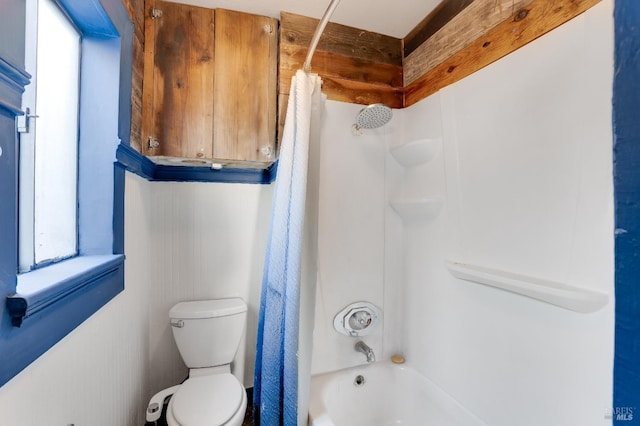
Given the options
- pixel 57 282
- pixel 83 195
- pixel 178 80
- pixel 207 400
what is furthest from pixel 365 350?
pixel 178 80

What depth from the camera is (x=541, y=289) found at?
949mm

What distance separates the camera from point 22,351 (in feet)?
1.88

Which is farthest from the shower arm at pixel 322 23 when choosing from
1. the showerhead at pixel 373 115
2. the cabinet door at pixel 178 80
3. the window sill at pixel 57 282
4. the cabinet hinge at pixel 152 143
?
the window sill at pixel 57 282

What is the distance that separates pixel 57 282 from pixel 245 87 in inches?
48.4

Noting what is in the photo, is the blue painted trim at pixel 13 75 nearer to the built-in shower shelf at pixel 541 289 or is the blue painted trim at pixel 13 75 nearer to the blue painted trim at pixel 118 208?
the blue painted trim at pixel 118 208

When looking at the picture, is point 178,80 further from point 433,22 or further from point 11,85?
point 433,22

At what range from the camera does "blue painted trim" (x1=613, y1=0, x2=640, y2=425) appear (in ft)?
1.82

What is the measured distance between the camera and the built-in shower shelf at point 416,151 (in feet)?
4.85

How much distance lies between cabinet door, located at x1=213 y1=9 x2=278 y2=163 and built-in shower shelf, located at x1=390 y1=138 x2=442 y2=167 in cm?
77

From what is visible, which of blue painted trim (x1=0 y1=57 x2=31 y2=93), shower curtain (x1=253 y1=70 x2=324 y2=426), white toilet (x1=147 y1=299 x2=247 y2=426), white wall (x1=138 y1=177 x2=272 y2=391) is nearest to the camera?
blue painted trim (x1=0 y1=57 x2=31 y2=93)

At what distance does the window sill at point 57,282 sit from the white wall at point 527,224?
1510 millimetres

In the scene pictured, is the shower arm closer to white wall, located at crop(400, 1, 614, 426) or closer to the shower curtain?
the shower curtain

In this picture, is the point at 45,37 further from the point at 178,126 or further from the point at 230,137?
the point at 230,137

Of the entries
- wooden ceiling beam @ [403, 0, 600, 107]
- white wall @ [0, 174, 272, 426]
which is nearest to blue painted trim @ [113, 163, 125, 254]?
white wall @ [0, 174, 272, 426]
